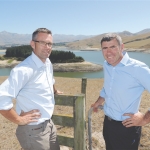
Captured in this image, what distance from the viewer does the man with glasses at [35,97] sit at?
2896mm

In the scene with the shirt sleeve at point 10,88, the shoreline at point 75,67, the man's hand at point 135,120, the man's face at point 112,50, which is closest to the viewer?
the shirt sleeve at point 10,88

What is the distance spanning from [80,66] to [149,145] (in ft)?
162

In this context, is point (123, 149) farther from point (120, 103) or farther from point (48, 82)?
point (48, 82)

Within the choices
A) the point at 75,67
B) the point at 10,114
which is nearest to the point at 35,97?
the point at 10,114

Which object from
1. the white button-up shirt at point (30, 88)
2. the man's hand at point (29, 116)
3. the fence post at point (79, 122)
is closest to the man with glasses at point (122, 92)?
the fence post at point (79, 122)

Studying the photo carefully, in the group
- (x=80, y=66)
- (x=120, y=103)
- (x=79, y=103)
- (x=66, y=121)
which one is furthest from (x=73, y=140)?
(x=80, y=66)

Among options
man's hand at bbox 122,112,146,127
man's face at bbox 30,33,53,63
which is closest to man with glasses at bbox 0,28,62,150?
man's face at bbox 30,33,53,63

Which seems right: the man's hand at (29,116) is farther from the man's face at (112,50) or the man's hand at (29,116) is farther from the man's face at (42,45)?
the man's face at (112,50)

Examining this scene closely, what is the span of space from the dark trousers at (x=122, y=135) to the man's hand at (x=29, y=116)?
4.38ft

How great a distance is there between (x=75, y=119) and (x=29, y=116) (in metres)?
1.03

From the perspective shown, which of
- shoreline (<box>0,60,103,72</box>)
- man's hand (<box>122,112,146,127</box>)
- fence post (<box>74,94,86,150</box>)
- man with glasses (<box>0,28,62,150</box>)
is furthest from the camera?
shoreline (<box>0,60,103,72</box>)

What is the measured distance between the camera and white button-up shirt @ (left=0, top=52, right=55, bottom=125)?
2.74m

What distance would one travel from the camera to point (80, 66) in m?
54.9

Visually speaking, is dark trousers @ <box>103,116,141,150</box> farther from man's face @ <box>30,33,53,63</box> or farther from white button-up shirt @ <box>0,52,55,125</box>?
man's face @ <box>30,33,53,63</box>
